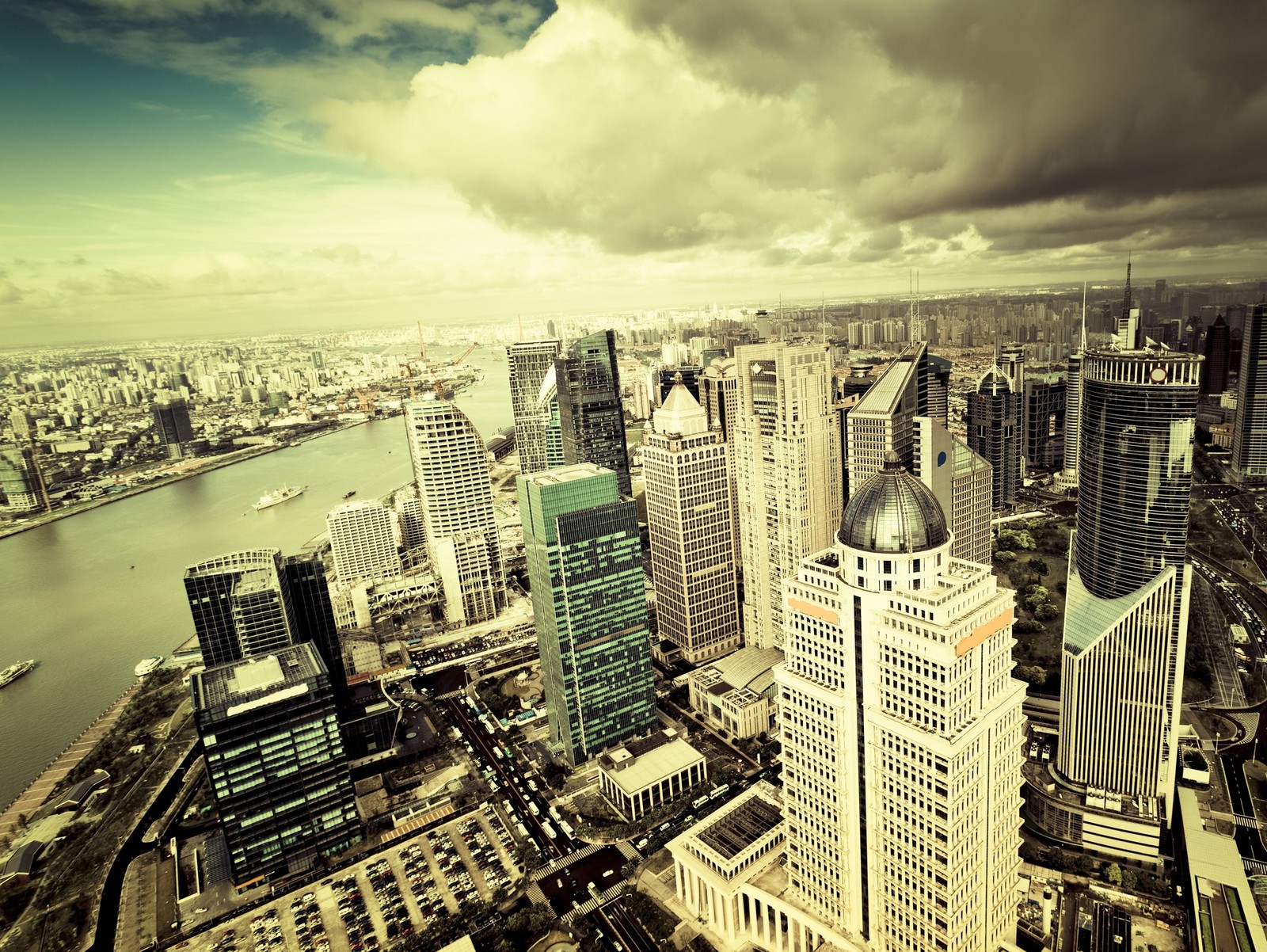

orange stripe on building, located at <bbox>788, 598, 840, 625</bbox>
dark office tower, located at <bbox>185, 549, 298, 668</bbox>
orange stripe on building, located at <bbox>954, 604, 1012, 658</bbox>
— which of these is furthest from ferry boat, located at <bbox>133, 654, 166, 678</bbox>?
orange stripe on building, located at <bbox>954, 604, 1012, 658</bbox>

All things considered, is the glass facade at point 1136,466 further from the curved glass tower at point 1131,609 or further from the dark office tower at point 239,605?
the dark office tower at point 239,605

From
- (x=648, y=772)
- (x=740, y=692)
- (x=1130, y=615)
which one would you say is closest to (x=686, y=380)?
(x=740, y=692)

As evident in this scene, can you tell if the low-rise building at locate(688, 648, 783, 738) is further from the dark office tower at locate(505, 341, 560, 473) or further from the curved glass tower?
the dark office tower at locate(505, 341, 560, 473)

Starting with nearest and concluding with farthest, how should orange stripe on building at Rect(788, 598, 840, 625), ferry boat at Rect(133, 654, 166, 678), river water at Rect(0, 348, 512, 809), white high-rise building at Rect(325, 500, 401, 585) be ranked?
orange stripe on building at Rect(788, 598, 840, 625) < river water at Rect(0, 348, 512, 809) < ferry boat at Rect(133, 654, 166, 678) < white high-rise building at Rect(325, 500, 401, 585)

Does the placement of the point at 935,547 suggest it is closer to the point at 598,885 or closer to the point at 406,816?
the point at 598,885

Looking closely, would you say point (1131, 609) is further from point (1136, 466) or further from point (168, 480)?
point (168, 480)

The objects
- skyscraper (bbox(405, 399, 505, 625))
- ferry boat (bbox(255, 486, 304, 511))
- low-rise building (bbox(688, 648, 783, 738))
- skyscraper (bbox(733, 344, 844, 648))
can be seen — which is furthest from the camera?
ferry boat (bbox(255, 486, 304, 511))

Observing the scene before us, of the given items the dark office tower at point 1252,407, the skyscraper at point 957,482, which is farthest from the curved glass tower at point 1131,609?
the dark office tower at point 1252,407
